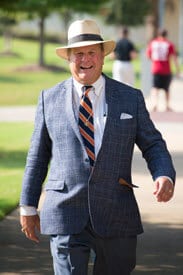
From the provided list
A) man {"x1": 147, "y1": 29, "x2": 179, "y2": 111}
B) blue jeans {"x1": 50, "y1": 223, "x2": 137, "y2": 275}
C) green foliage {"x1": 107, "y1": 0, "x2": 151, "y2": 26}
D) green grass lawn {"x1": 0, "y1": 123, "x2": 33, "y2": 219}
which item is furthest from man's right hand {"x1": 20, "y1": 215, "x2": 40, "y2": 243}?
green foliage {"x1": 107, "y1": 0, "x2": 151, "y2": 26}

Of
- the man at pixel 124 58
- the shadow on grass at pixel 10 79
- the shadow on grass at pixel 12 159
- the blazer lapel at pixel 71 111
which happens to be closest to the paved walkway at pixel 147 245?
the shadow on grass at pixel 12 159

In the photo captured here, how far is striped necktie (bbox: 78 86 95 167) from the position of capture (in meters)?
5.15

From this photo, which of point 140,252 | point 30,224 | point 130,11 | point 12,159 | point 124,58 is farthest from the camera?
point 130,11

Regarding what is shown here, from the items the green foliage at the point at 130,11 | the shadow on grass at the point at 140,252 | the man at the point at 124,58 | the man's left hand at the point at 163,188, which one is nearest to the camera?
the man's left hand at the point at 163,188

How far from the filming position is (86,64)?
5184 millimetres

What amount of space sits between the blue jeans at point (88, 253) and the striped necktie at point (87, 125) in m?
0.35

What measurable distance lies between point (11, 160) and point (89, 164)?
9.88 m

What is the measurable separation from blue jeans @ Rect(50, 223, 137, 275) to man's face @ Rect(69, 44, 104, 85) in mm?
710

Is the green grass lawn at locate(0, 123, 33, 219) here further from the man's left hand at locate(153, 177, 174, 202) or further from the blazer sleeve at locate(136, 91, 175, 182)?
the man's left hand at locate(153, 177, 174, 202)

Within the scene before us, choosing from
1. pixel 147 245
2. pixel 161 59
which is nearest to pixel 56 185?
pixel 147 245

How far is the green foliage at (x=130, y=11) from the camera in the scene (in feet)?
241

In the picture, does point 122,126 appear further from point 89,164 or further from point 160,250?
point 160,250

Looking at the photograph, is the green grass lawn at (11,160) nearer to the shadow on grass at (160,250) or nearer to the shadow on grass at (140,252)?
the shadow on grass at (140,252)

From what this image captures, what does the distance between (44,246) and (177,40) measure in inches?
2918
